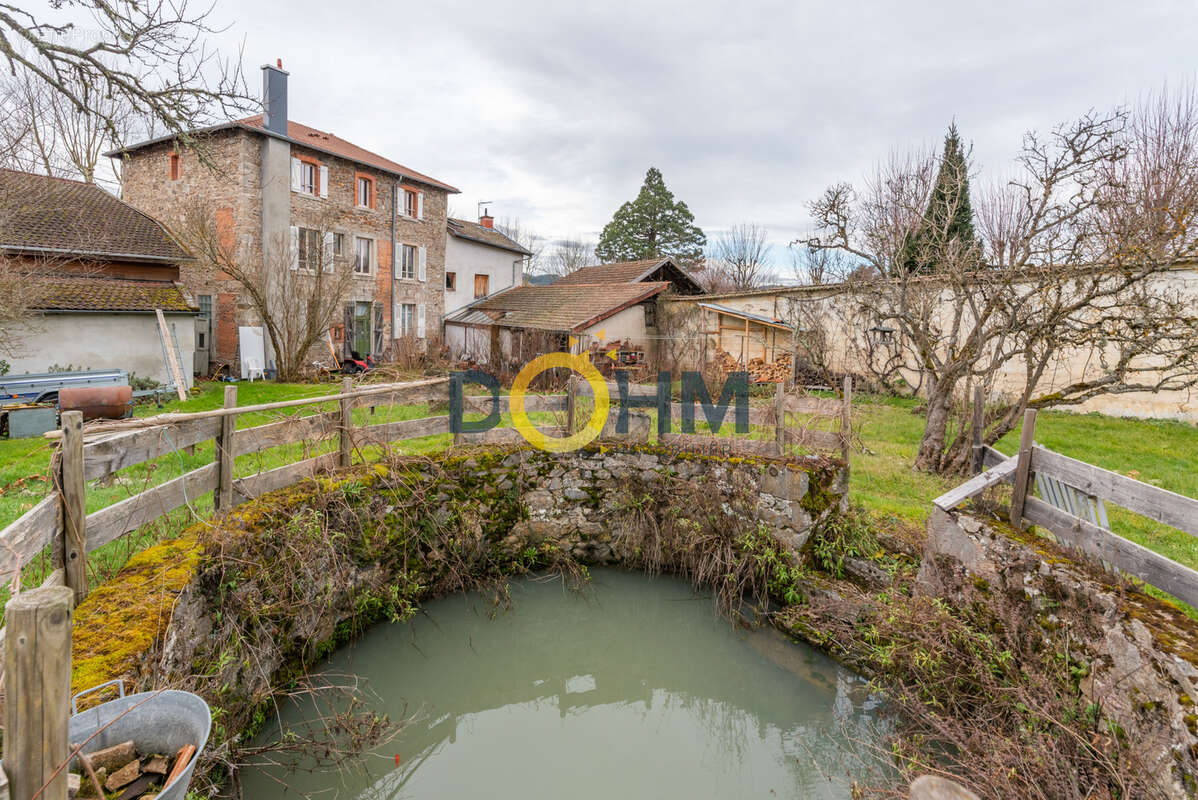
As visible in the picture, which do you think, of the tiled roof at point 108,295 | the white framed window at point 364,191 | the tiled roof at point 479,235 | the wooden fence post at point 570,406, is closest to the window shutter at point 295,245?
the white framed window at point 364,191

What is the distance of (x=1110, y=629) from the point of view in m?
3.48

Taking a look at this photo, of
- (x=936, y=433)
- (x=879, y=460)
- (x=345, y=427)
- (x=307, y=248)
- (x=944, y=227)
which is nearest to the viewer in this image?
(x=345, y=427)

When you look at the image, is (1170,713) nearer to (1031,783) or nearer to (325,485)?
(1031,783)

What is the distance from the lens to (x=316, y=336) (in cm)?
1722

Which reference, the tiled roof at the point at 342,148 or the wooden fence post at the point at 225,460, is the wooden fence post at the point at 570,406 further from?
the tiled roof at the point at 342,148

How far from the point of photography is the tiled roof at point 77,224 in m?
13.3

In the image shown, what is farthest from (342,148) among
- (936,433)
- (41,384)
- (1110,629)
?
(1110,629)

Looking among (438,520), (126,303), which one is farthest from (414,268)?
(438,520)

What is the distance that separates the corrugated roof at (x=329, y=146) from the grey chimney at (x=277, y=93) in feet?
0.83

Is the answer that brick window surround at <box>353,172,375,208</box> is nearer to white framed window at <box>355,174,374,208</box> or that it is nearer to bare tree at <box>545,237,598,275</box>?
white framed window at <box>355,174,374,208</box>

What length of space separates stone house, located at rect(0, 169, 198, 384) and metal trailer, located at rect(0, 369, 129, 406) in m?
1.05

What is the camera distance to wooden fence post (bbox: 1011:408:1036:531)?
4.66 m

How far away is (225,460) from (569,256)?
47.8 m

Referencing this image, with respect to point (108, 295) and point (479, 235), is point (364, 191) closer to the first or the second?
point (479, 235)
